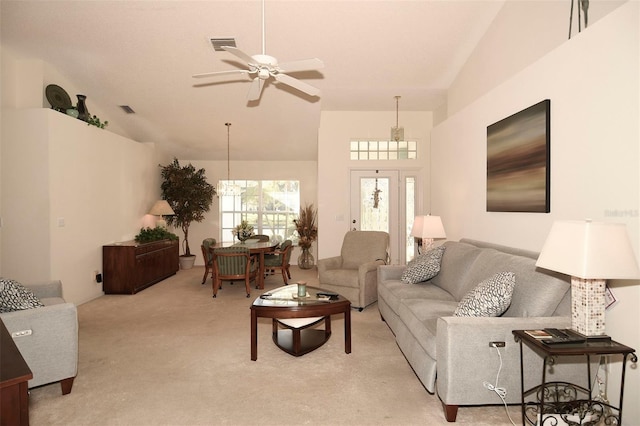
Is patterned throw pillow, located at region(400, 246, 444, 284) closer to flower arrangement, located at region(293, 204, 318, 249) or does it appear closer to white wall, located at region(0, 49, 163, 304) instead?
flower arrangement, located at region(293, 204, 318, 249)

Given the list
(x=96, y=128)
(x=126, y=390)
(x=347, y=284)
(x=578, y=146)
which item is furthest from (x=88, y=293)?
(x=578, y=146)

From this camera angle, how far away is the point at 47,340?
8.45 ft

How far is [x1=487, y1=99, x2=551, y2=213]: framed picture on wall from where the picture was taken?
3.09 metres

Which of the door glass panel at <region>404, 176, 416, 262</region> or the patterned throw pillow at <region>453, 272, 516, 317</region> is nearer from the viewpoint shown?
the patterned throw pillow at <region>453, 272, 516, 317</region>

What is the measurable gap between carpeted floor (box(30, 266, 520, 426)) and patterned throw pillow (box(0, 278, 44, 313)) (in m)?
0.65

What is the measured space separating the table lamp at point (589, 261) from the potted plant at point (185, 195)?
710 cm

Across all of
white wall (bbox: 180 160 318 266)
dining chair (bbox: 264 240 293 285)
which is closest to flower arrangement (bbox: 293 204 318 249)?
white wall (bbox: 180 160 318 266)

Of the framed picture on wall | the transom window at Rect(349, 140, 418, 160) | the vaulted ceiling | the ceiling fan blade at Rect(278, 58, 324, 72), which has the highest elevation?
the vaulted ceiling

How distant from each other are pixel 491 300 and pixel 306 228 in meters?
5.87

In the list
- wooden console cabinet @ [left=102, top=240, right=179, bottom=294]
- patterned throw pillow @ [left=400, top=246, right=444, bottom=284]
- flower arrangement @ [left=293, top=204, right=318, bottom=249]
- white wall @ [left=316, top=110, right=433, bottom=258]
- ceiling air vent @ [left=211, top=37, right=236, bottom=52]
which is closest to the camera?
patterned throw pillow @ [left=400, top=246, right=444, bottom=284]

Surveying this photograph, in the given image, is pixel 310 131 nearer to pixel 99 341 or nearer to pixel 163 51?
pixel 163 51

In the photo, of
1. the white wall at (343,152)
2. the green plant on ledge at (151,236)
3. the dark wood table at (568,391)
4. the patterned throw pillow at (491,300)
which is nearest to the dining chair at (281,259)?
the white wall at (343,152)

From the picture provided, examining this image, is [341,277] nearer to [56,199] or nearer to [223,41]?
[223,41]

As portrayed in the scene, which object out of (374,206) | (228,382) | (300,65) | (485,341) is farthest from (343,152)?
(485,341)
